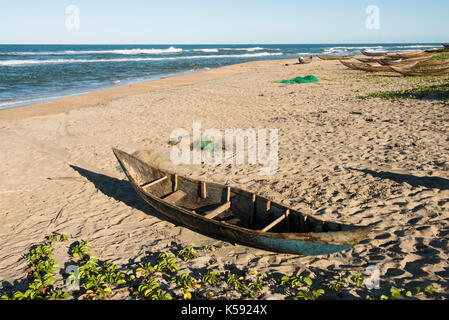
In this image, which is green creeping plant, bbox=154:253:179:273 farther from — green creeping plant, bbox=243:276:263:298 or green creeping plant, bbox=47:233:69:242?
green creeping plant, bbox=47:233:69:242

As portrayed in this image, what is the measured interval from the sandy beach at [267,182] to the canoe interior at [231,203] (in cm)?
55

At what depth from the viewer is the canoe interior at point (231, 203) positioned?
537 cm

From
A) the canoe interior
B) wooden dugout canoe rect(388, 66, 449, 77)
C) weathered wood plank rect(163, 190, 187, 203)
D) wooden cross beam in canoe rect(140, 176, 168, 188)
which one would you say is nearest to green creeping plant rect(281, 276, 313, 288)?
the canoe interior

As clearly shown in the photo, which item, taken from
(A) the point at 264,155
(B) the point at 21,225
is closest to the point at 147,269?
(B) the point at 21,225

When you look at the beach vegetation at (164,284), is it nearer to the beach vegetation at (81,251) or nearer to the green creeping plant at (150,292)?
the green creeping plant at (150,292)

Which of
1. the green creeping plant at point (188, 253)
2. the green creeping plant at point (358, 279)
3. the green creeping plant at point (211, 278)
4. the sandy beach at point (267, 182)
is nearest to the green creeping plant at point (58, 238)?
the sandy beach at point (267, 182)

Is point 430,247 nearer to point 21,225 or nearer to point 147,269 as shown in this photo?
point 147,269

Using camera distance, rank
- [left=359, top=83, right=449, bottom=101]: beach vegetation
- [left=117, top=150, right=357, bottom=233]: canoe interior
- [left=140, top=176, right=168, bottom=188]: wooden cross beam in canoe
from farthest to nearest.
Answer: [left=359, top=83, right=449, bottom=101]: beach vegetation, [left=140, top=176, right=168, bottom=188]: wooden cross beam in canoe, [left=117, top=150, right=357, bottom=233]: canoe interior

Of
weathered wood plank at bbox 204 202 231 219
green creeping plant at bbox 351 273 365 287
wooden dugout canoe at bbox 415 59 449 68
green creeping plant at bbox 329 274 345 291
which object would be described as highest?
wooden dugout canoe at bbox 415 59 449 68

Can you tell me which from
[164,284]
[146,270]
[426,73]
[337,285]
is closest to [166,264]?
[146,270]

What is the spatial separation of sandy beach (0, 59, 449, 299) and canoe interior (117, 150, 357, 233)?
553 millimetres

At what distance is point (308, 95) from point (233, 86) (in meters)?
6.90

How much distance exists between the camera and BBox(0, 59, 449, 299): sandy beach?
16.9 feet

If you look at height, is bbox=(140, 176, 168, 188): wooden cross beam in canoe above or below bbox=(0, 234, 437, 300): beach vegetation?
above
